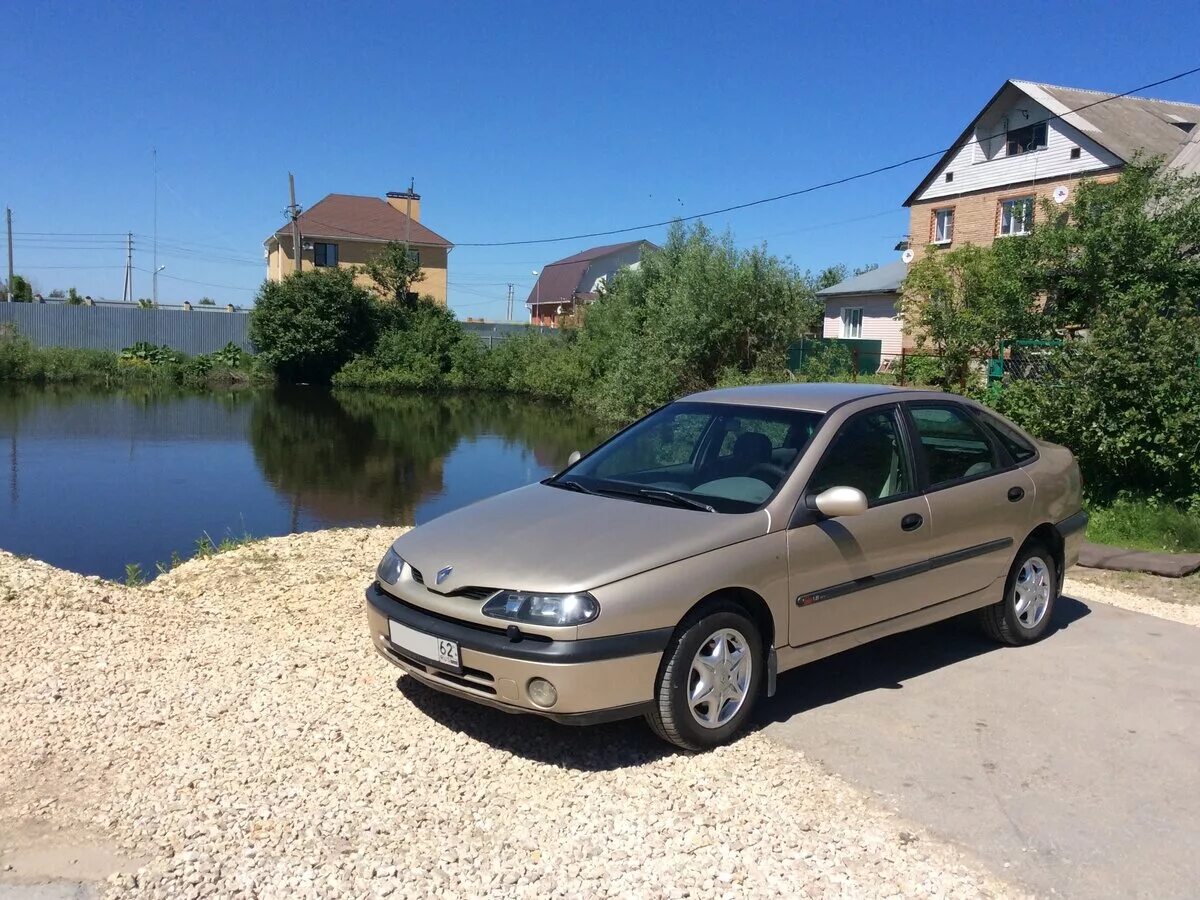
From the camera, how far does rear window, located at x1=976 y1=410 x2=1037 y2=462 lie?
20.0 feet

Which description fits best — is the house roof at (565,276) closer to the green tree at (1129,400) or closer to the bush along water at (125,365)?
the bush along water at (125,365)

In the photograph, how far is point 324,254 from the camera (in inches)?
2240

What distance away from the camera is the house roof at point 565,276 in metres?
68.8

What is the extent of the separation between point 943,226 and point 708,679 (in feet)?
125

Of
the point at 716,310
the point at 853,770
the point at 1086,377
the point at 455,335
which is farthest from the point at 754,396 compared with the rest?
the point at 455,335

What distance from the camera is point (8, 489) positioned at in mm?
15359

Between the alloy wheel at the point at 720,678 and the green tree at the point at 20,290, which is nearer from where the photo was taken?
the alloy wheel at the point at 720,678

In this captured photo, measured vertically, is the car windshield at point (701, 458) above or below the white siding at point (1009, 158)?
below

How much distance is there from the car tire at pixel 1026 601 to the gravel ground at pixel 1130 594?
1442 millimetres

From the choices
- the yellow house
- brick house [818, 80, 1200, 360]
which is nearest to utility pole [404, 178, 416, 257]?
the yellow house

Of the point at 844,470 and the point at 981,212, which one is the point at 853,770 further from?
the point at 981,212

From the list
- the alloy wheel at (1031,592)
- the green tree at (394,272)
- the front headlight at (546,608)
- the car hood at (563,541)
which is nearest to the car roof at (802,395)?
the car hood at (563,541)

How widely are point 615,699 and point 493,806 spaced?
0.63m

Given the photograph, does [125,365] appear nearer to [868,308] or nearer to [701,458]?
[868,308]
